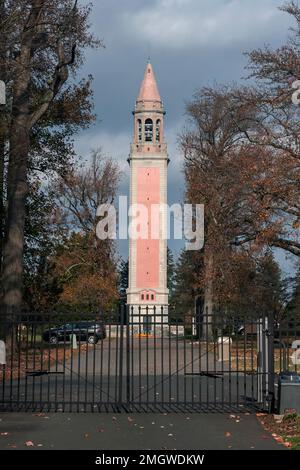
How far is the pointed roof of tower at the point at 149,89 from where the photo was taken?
82.6m

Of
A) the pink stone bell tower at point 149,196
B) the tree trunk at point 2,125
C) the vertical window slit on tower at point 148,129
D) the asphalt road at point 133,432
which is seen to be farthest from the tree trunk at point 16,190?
the vertical window slit on tower at point 148,129

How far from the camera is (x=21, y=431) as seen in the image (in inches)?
464

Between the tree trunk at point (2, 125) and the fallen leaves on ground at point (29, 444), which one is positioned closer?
the fallen leaves on ground at point (29, 444)

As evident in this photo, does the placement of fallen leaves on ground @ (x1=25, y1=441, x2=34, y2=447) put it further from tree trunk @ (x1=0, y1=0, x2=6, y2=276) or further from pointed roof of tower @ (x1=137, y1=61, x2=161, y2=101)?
pointed roof of tower @ (x1=137, y1=61, x2=161, y2=101)

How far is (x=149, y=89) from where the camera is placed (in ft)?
273

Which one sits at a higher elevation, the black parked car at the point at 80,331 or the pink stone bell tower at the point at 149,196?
the pink stone bell tower at the point at 149,196

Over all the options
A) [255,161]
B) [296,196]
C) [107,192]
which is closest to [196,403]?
[296,196]

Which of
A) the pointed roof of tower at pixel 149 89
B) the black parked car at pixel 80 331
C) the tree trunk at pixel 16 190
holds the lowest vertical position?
the black parked car at pixel 80 331

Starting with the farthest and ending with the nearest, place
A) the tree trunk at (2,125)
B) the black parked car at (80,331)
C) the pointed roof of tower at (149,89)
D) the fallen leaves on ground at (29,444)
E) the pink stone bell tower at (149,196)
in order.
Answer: the pointed roof of tower at (149,89), the pink stone bell tower at (149,196), the tree trunk at (2,125), the black parked car at (80,331), the fallen leaves on ground at (29,444)

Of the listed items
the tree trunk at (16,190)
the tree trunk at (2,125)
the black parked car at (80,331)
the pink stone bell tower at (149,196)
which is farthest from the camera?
the pink stone bell tower at (149,196)

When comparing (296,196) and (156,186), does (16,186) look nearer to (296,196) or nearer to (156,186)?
(296,196)

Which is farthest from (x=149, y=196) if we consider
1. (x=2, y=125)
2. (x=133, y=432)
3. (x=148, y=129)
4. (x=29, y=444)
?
(x=29, y=444)

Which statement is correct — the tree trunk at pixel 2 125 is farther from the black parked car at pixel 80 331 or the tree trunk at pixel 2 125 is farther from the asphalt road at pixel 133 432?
the asphalt road at pixel 133 432

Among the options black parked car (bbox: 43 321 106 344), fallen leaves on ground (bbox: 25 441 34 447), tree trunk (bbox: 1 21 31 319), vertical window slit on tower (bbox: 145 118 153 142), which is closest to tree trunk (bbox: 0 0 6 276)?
tree trunk (bbox: 1 21 31 319)
